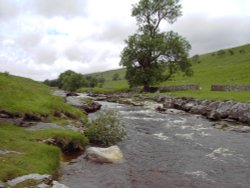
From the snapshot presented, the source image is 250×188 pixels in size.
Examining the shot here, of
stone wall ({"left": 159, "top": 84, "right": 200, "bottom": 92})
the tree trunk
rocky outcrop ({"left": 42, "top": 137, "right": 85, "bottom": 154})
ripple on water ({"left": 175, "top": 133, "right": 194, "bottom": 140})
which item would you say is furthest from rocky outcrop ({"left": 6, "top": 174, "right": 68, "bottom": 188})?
the tree trunk

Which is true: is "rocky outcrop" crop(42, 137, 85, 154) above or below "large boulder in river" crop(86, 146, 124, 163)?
above

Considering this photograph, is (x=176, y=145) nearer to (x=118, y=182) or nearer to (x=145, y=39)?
(x=118, y=182)

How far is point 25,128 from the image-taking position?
82.5 feet

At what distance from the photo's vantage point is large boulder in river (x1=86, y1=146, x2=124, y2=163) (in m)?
21.2

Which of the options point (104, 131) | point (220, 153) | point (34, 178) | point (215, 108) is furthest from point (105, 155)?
point (215, 108)

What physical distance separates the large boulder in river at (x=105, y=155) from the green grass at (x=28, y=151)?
2.14 metres

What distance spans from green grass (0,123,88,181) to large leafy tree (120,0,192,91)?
57813 mm

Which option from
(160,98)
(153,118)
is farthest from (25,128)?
(160,98)

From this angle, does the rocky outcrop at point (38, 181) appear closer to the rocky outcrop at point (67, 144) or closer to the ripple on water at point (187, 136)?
the rocky outcrop at point (67, 144)

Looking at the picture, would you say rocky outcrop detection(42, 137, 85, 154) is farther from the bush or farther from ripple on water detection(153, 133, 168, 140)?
ripple on water detection(153, 133, 168, 140)

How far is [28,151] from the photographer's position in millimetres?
19297

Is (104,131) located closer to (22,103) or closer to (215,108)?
(22,103)

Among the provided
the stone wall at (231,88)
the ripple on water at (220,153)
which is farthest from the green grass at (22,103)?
the stone wall at (231,88)

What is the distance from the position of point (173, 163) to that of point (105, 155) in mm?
4287
